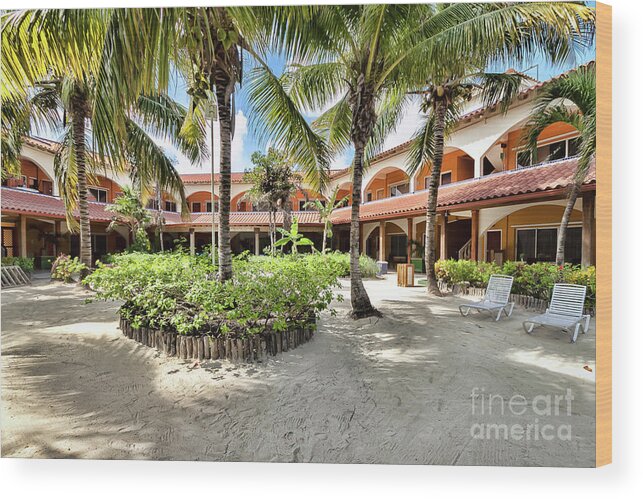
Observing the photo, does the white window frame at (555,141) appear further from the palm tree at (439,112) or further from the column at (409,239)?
the column at (409,239)

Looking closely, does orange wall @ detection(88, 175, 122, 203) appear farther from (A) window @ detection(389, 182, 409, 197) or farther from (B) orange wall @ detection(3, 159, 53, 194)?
(A) window @ detection(389, 182, 409, 197)

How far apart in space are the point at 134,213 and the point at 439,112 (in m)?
5.59

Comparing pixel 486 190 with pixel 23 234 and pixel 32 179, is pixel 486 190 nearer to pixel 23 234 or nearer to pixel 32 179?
pixel 23 234

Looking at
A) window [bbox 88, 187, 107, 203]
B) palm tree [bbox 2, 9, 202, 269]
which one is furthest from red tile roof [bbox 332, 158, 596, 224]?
window [bbox 88, 187, 107, 203]

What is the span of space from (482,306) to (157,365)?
4.48 metres

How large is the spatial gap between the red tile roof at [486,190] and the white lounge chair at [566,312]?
4.04 ft

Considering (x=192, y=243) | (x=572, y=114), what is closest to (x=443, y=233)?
(x=572, y=114)

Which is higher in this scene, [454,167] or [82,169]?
[454,167]

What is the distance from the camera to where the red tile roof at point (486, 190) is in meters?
3.51

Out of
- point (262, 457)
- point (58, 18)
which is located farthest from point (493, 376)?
point (58, 18)

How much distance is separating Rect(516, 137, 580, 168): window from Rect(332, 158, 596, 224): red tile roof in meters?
0.08

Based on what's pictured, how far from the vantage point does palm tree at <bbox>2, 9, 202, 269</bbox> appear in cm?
243

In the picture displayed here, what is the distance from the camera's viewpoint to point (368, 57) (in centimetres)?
402

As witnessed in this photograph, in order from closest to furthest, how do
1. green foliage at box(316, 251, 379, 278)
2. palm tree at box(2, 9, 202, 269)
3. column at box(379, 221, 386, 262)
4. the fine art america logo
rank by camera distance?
1. palm tree at box(2, 9, 202, 269)
2. the fine art america logo
3. green foliage at box(316, 251, 379, 278)
4. column at box(379, 221, 386, 262)
